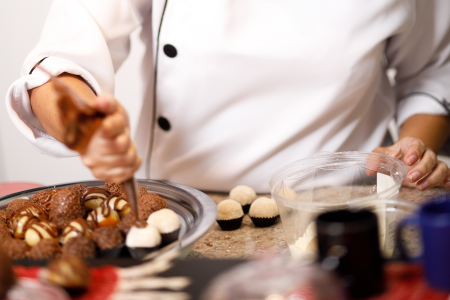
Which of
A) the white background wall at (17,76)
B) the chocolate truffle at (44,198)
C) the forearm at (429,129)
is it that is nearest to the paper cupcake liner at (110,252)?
the chocolate truffle at (44,198)

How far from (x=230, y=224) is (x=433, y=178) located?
1.53ft

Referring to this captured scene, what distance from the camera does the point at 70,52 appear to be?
3.02 ft

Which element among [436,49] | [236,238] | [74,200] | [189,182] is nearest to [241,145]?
[189,182]

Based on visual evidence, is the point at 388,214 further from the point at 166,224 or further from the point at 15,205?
the point at 15,205

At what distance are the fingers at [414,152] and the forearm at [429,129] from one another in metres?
0.20

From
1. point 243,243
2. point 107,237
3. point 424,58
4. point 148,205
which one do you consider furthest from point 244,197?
point 424,58

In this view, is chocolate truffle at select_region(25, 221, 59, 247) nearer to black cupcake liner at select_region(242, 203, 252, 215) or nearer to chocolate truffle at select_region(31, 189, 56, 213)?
chocolate truffle at select_region(31, 189, 56, 213)

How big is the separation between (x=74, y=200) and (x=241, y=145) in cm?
51

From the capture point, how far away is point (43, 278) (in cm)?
49

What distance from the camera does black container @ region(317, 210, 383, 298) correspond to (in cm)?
42

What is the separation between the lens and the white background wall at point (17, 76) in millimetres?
2355

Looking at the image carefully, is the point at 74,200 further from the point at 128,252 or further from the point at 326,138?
the point at 326,138

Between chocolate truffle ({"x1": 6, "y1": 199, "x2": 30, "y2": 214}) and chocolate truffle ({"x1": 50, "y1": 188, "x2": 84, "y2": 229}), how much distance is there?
11 centimetres

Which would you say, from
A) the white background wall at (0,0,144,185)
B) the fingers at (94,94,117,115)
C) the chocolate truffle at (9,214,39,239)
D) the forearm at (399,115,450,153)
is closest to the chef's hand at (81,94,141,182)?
the fingers at (94,94,117,115)
